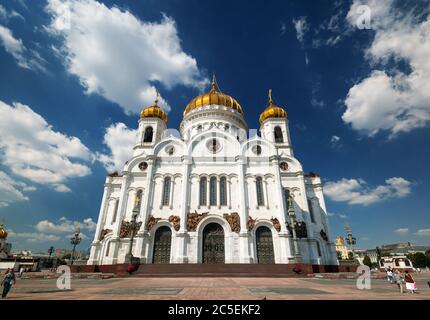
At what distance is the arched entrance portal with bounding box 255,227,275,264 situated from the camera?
2084cm

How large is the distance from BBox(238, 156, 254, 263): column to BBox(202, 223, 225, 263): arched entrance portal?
1.88 metres

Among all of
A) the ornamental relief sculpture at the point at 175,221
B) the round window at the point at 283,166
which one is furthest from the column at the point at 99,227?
the round window at the point at 283,166

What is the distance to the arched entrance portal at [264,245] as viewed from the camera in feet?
68.4

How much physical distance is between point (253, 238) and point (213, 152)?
10293 millimetres

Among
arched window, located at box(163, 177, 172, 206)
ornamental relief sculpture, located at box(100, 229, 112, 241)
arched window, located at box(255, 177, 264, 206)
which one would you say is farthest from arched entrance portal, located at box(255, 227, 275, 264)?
ornamental relief sculpture, located at box(100, 229, 112, 241)

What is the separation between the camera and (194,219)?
2170 cm

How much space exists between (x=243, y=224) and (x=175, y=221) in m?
6.56

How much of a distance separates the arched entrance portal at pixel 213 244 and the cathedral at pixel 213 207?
0.30 feet

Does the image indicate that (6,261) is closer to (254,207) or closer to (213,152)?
(213,152)

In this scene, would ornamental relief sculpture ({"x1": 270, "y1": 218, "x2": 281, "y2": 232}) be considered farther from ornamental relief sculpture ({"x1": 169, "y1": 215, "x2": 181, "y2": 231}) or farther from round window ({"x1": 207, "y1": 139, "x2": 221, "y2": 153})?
round window ({"x1": 207, "y1": 139, "x2": 221, "y2": 153})

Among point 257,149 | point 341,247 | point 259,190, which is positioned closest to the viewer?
point 259,190

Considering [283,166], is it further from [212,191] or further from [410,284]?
[410,284]

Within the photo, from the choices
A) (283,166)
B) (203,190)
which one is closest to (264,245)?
(203,190)

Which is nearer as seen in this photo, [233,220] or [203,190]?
[233,220]
